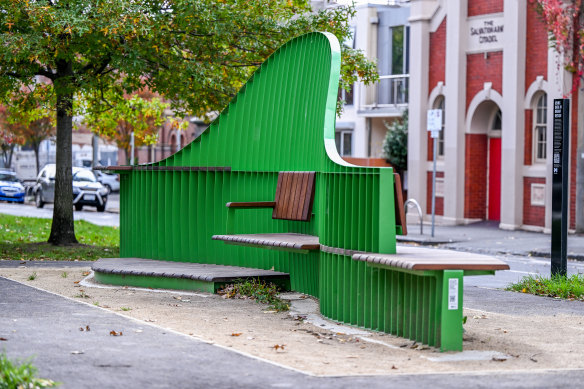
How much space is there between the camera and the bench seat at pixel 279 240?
10914 mm

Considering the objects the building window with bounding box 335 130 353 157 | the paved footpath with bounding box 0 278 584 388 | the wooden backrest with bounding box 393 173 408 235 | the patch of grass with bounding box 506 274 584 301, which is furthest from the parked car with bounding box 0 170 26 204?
the wooden backrest with bounding box 393 173 408 235

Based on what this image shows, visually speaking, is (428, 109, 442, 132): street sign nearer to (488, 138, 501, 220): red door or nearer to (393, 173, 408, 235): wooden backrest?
(488, 138, 501, 220): red door

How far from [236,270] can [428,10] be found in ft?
62.4

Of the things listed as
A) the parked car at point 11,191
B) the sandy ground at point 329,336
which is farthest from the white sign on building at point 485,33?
the parked car at point 11,191

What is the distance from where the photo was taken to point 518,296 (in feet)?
42.4

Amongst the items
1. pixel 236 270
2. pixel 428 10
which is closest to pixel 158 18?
pixel 236 270

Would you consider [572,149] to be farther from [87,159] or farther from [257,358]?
[87,159]

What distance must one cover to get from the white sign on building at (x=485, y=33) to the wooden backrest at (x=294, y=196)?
1616 centimetres

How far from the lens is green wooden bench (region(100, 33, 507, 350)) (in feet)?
29.6

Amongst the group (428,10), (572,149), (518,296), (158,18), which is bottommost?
(518,296)

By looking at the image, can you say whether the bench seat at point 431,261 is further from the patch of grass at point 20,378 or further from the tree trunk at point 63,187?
the tree trunk at point 63,187

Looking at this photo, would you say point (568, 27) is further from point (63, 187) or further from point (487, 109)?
point (63, 187)

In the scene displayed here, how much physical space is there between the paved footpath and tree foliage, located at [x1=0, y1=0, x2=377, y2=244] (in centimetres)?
821

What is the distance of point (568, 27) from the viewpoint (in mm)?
24078
